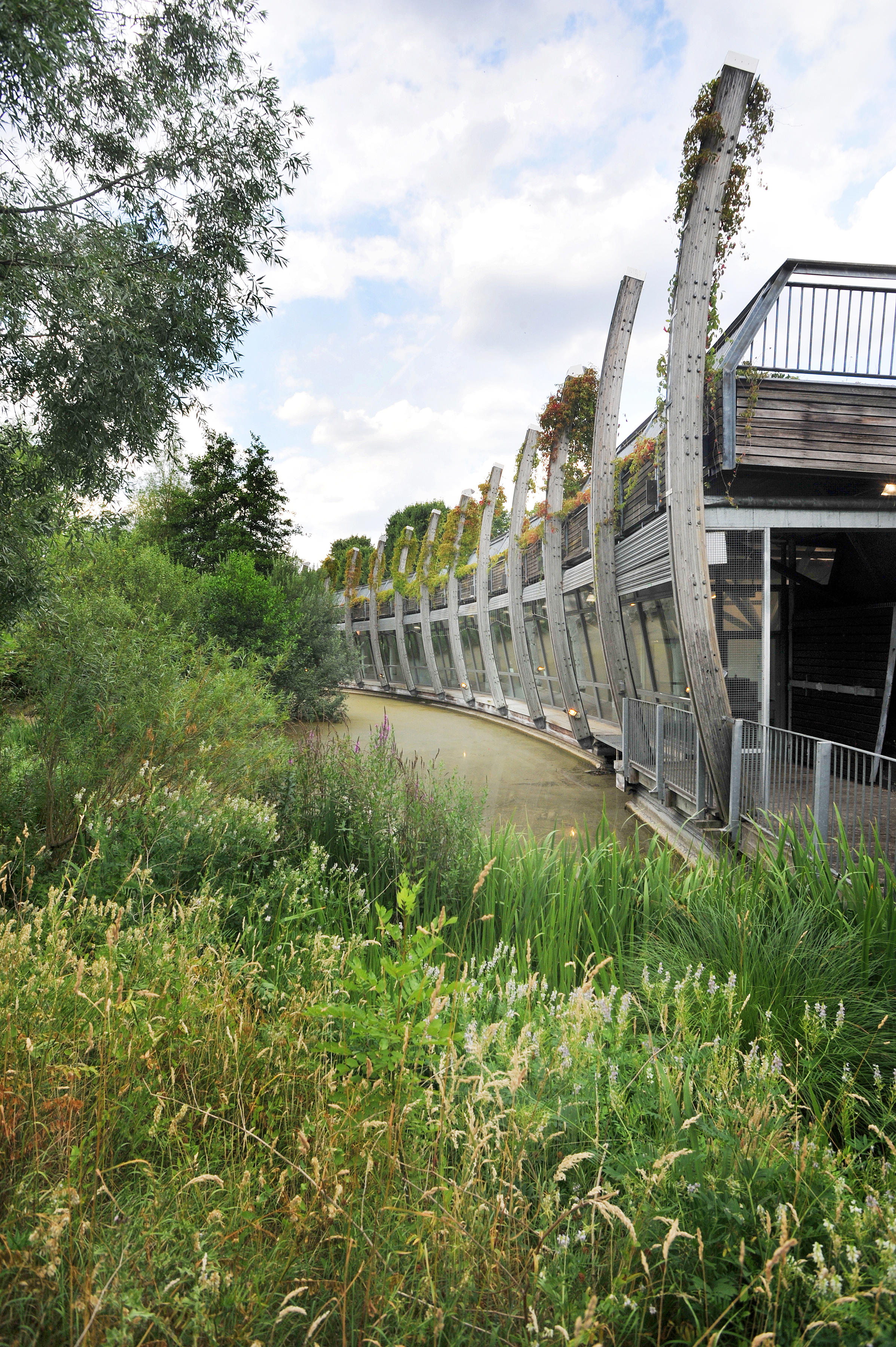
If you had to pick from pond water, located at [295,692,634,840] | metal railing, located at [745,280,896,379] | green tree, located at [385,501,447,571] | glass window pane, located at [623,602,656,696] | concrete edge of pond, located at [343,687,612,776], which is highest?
green tree, located at [385,501,447,571]

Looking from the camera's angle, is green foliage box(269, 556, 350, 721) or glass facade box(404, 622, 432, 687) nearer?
green foliage box(269, 556, 350, 721)

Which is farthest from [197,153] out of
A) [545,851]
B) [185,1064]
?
[185,1064]

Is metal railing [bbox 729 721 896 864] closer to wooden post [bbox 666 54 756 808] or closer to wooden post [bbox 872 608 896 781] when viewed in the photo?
wooden post [bbox 666 54 756 808]

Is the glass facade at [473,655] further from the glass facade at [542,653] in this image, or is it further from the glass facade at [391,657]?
the glass facade at [391,657]

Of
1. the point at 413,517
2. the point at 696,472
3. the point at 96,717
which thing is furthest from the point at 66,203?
the point at 413,517

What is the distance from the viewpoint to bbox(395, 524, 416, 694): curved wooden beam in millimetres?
31109

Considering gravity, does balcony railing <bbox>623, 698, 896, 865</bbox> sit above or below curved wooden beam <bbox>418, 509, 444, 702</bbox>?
below

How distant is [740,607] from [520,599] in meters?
10.1

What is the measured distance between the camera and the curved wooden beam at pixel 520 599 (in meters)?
18.4

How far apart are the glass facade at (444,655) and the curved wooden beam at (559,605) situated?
483 inches

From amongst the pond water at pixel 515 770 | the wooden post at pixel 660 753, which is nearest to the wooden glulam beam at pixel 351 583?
the pond water at pixel 515 770

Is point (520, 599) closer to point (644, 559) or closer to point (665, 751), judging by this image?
point (644, 559)

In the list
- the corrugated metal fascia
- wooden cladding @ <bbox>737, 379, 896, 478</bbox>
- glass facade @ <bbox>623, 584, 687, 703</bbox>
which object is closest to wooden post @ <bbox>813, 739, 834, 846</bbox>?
the corrugated metal fascia

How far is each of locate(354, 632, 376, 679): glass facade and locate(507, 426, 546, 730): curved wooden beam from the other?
18.9m
